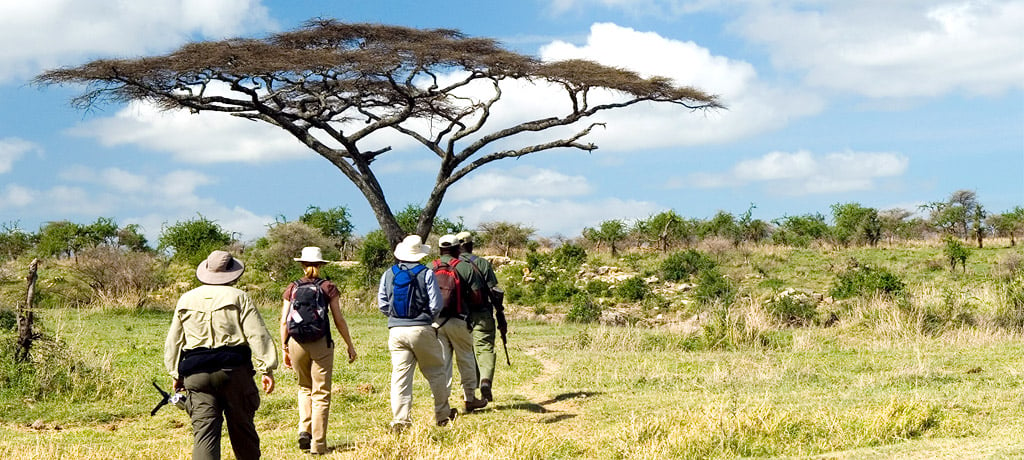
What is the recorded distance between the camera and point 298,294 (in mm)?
8062

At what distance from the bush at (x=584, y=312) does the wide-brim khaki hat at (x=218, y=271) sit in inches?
623

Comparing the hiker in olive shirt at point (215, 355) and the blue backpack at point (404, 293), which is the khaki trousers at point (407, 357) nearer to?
the blue backpack at point (404, 293)


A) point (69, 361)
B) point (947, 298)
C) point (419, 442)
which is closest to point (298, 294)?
point (419, 442)

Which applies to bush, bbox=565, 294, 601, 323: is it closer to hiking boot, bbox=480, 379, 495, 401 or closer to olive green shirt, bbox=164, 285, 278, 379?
hiking boot, bbox=480, 379, 495, 401

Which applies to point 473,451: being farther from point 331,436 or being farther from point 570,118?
point 570,118

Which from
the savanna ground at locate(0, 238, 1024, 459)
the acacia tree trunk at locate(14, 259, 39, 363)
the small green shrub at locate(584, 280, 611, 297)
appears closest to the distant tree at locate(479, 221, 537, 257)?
the small green shrub at locate(584, 280, 611, 297)

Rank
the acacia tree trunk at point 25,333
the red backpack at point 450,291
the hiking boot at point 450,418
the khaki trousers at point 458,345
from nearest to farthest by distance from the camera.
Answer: the hiking boot at point 450,418 → the red backpack at point 450,291 → the khaki trousers at point 458,345 → the acacia tree trunk at point 25,333

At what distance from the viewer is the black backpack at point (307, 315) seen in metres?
8.02

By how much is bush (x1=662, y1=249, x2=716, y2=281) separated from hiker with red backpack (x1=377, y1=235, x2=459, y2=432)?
68.9 ft

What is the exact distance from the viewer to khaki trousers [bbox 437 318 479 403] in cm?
946

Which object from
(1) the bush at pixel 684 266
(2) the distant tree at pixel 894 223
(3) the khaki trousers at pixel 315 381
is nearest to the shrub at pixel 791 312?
(1) the bush at pixel 684 266

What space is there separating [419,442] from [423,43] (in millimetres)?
17306

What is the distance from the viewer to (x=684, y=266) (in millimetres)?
29734

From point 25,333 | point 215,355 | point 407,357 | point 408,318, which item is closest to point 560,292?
point 25,333
